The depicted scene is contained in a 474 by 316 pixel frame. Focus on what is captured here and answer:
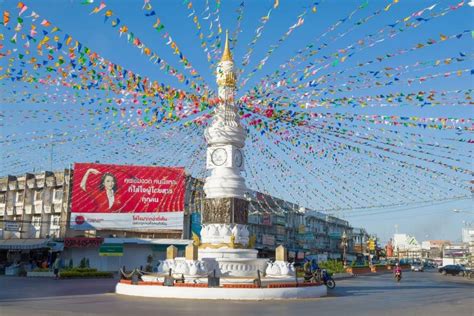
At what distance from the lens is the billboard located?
4375cm

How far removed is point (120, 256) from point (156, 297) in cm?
2799

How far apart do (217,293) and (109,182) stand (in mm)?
30635

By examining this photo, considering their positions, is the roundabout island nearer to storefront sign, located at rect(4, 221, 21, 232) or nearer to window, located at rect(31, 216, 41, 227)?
storefront sign, located at rect(4, 221, 21, 232)

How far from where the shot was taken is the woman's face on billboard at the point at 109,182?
148ft

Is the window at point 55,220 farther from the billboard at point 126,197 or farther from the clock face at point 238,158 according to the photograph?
the clock face at point 238,158

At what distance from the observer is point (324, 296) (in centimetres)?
1911

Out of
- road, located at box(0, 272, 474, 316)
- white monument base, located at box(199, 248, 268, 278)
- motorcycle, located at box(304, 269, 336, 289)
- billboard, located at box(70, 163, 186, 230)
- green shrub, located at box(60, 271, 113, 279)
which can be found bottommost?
green shrub, located at box(60, 271, 113, 279)

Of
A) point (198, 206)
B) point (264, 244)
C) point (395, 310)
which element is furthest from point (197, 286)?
point (264, 244)

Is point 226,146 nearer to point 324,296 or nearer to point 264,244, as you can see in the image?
point 324,296

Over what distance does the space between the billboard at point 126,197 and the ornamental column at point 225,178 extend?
76.2 ft

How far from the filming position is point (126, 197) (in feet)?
148

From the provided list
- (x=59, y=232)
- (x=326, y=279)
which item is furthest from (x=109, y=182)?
(x=326, y=279)

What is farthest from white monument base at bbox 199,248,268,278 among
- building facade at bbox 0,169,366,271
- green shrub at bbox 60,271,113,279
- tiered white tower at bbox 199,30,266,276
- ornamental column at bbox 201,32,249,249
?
building facade at bbox 0,169,366,271

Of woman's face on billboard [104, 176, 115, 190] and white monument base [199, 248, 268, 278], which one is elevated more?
woman's face on billboard [104, 176, 115, 190]
